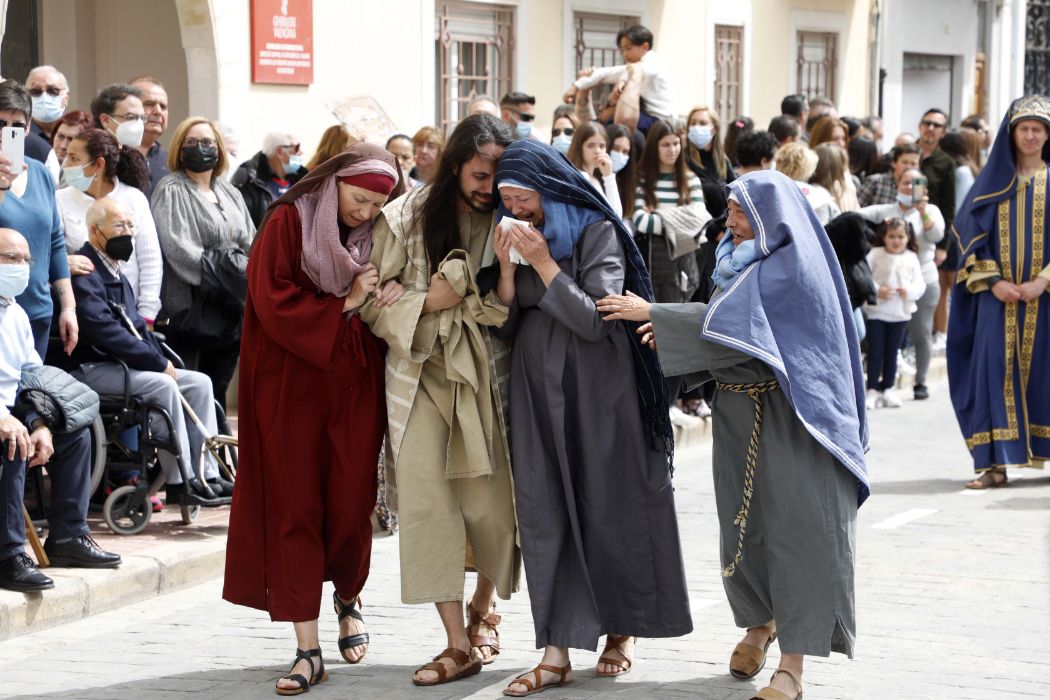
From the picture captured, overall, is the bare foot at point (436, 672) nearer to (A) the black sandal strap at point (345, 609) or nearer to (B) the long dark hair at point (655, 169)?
(A) the black sandal strap at point (345, 609)

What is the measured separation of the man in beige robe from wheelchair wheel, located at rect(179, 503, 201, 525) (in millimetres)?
2482

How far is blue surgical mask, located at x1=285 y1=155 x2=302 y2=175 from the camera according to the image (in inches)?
419

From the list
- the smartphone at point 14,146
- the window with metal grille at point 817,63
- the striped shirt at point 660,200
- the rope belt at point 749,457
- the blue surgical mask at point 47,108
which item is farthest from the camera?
the window with metal grille at point 817,63

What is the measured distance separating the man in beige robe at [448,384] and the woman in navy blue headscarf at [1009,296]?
476cm

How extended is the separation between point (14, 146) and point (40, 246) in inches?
25.9

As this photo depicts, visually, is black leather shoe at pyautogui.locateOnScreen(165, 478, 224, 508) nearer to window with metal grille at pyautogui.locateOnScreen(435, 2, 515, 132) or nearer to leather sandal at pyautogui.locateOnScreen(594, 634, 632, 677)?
leather sandal at pyautogui.locateOnScreen(594, 634, 632, 677)

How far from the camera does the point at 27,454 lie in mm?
6719

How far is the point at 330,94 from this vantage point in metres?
13.4

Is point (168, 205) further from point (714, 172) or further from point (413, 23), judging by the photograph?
point (413, 23)

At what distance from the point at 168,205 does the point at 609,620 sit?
4.16 metres

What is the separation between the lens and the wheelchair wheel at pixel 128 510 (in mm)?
7953

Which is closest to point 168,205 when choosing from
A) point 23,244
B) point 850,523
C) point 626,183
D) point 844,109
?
point 23,244

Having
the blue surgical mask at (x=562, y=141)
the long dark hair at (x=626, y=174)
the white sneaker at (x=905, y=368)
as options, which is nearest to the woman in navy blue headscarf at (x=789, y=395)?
the long dark hair at (x=626, y=174)

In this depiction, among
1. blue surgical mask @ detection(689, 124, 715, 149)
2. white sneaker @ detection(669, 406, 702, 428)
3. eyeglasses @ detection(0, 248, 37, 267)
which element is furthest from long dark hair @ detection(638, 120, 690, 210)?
eyeglasses @ detection(0, 248, 37, 267)
